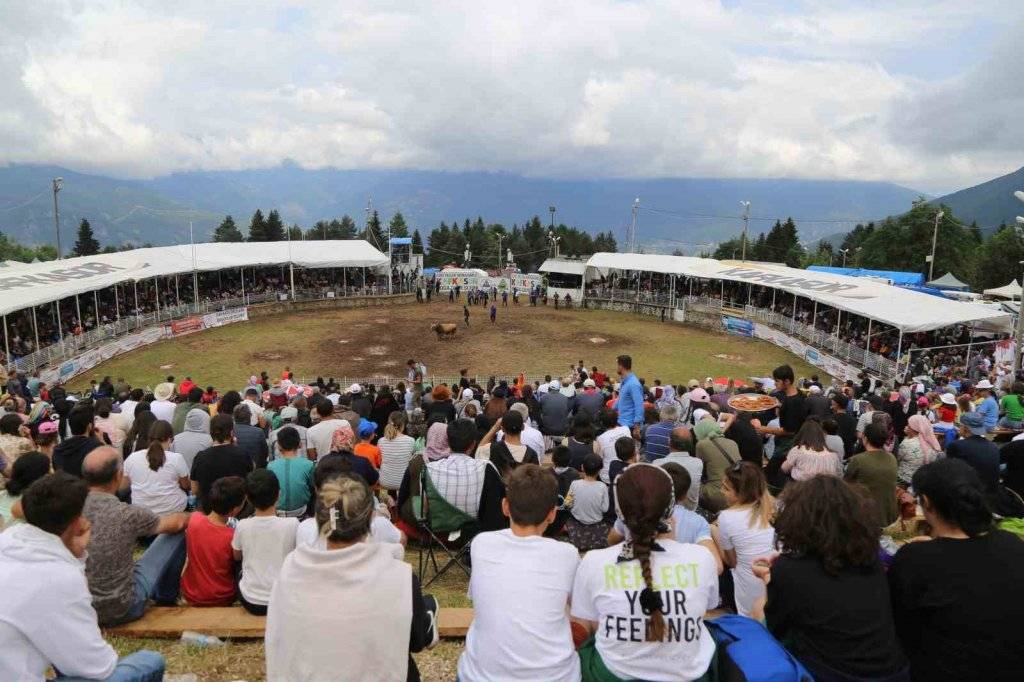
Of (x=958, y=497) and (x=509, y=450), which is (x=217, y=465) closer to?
(x=509, y=450)

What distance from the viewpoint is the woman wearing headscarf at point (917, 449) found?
7801 mm

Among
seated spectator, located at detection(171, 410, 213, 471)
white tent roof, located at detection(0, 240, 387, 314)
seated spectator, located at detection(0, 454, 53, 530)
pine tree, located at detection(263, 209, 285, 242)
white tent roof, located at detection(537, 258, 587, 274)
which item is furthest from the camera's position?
pine tree, located at detection(263, 209, 285, 242)

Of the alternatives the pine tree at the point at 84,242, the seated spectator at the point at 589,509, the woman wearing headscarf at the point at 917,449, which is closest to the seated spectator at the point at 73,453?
the seated spectator at the point at 589,509

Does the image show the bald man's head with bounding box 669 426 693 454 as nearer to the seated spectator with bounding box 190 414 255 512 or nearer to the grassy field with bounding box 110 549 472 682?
the grassy field with bounding box 110 549 472 682

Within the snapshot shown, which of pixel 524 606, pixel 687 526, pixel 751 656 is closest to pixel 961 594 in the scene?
pixel 751 656

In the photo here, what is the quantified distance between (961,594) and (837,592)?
576mm

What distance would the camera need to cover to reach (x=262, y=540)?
443 centimetres

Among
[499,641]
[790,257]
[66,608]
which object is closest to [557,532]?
[499,641]

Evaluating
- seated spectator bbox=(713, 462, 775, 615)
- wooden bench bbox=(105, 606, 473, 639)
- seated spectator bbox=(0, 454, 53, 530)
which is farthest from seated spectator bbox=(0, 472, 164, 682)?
seated spectator bbox=(713, 462, 775, 615)

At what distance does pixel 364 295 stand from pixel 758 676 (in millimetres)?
42023

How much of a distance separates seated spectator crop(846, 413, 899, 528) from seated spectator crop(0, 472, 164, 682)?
6.28m

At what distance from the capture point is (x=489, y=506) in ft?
18.8

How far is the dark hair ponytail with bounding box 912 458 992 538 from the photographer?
2973 millimetres

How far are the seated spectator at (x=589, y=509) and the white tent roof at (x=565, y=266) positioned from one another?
41.2 metres
